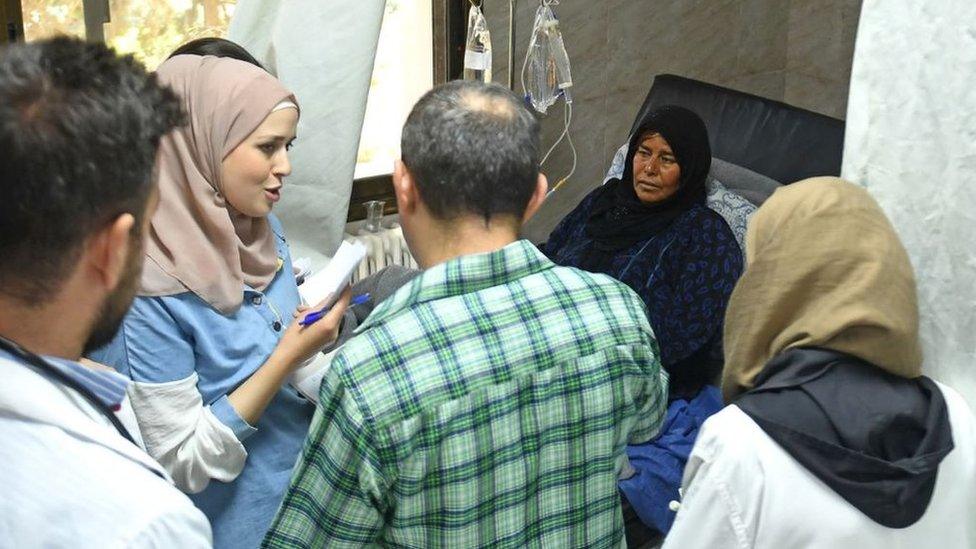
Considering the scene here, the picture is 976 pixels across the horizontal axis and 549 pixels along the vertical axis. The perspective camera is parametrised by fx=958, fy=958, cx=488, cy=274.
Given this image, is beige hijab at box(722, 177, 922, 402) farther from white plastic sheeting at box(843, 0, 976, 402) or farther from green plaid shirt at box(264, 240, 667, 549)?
green plaid shirt at box(264, 240, 667, 549)

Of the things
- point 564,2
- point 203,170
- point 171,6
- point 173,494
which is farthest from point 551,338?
point 564,2

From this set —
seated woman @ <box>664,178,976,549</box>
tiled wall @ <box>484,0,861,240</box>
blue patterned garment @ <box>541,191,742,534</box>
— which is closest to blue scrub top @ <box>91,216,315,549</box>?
seated woman @ <box>664,178,976,549</box>

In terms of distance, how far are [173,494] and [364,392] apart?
32 cm

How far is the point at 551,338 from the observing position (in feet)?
4.11

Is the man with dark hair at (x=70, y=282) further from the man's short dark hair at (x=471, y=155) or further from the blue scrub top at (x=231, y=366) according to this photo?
the blue scrub top at (x=231, y=366)

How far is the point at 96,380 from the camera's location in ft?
3.01

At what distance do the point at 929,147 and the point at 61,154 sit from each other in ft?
3.73

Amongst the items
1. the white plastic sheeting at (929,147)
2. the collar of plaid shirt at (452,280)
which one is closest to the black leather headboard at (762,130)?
the white plastic sheeting at (929,147)

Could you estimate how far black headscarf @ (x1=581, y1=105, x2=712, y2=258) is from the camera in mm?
2781

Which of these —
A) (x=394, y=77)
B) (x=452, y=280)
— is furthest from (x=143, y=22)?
(x=452, y=280)

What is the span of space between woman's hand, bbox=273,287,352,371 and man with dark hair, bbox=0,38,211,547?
675mm

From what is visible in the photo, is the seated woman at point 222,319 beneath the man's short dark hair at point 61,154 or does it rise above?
beneath

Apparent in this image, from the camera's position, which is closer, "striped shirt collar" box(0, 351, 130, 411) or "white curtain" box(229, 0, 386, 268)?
"striped shirt collar" box(0, 351, 130, 411)

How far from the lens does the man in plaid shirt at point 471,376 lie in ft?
3.88
